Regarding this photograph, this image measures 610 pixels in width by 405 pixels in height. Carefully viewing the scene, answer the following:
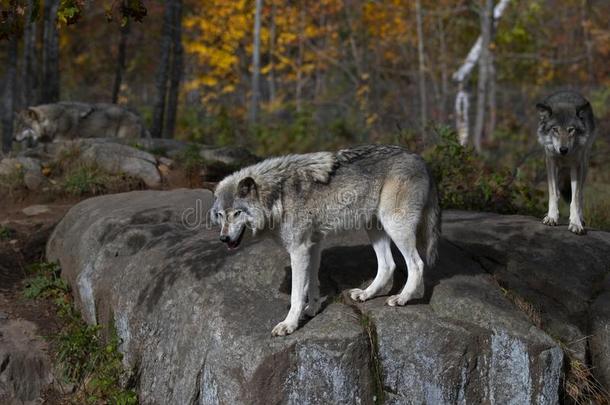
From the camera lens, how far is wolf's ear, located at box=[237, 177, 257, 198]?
5.82 meters

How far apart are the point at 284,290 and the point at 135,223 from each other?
282 centimetres

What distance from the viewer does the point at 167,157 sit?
13133 millimetres

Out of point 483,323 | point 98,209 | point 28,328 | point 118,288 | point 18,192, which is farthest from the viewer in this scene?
point 18,192

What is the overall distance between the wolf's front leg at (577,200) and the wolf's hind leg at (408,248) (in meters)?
2.76

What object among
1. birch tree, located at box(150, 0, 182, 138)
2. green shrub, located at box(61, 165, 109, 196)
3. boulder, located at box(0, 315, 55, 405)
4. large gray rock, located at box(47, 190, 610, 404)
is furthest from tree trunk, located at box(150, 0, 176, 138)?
Result: boulder, located at box(0, 315, 55, 405)

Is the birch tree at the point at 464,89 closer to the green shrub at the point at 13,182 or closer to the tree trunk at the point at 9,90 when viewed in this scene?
the tree trunk at the point at 9,90

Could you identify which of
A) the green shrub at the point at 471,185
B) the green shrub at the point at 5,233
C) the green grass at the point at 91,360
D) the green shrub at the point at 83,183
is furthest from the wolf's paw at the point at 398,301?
the green shrub at the point at 83,183

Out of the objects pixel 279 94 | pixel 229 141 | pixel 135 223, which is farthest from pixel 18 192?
pixel 279 94

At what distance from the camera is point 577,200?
8031 mm

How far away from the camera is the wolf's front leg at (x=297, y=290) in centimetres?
567

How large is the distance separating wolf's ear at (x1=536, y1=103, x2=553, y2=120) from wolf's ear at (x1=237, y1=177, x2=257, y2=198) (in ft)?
14.0

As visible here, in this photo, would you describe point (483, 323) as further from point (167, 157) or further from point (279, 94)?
point (279, 94)

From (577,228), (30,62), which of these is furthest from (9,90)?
(577,228)

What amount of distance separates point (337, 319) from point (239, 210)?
1293 millimetres
